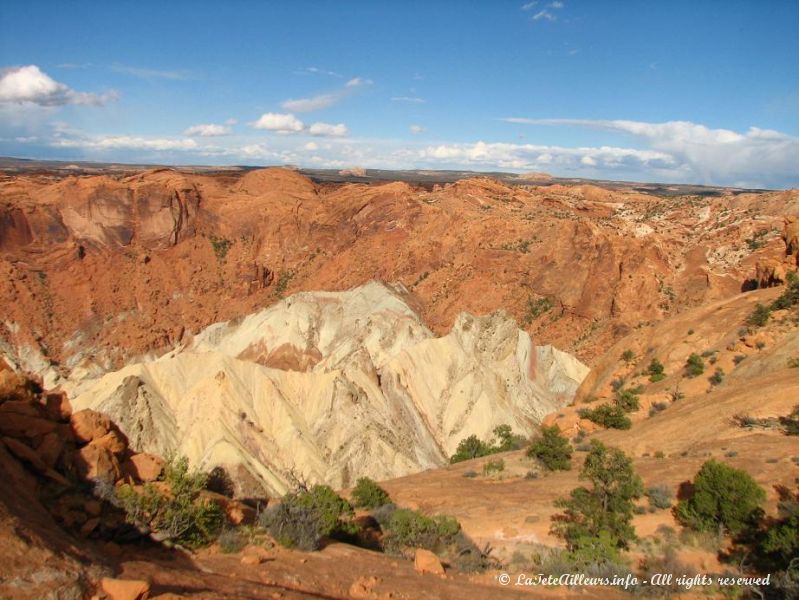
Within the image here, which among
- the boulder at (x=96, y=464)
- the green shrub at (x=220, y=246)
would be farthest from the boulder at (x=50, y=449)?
the green shrub at (x=220, y=246)

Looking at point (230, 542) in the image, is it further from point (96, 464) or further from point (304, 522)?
point (96, 464)

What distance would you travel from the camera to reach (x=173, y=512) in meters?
9.10

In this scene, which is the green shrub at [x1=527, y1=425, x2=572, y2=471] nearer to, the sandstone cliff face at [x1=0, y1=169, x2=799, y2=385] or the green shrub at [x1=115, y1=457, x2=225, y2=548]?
the green shrub at [x1=115, y1=457, x2=225, y2=548]

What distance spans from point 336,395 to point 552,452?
16.4 m

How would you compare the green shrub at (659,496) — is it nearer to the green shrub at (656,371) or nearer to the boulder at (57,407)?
the green shrub at (656,371)

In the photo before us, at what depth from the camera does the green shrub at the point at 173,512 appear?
9.08 m

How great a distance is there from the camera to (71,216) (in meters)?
60.4

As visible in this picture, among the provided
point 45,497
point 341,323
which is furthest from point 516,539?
point 341,323

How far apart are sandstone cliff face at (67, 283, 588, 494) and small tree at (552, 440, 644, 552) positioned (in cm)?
1699

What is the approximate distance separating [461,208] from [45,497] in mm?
56441

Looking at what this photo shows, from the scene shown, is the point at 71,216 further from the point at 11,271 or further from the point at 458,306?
the point at 458,306

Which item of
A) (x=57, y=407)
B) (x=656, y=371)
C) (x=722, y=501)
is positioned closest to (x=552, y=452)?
(x=722, y=501)

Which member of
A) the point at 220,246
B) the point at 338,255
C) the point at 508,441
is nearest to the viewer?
the point at 508,441

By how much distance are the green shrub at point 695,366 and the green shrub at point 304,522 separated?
15980 mm
